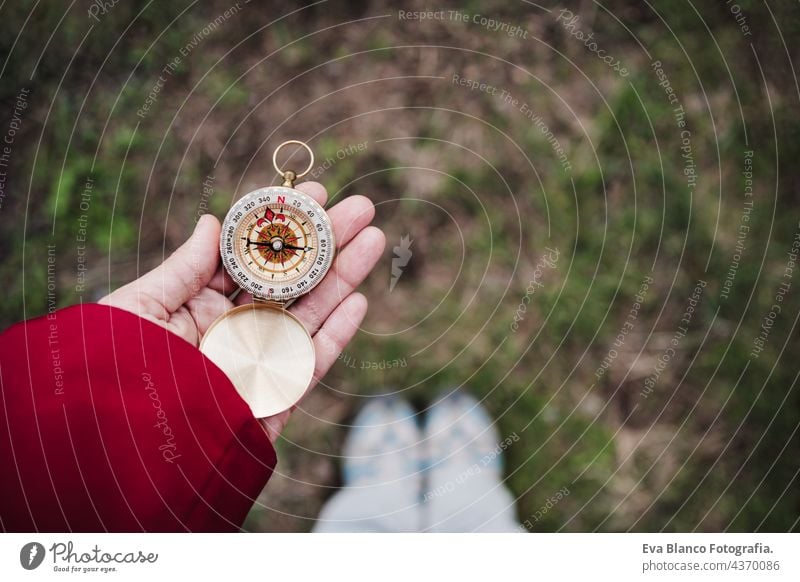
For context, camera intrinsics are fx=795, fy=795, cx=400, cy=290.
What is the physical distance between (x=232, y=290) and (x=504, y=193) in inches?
40.5

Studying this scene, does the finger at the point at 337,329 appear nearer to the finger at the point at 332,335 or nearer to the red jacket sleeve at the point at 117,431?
the finger at the point at 332,335

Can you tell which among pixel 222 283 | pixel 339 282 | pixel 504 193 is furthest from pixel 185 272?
pixel 504 193

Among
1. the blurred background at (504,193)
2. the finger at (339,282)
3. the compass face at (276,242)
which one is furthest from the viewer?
the blurred background at (504,193)

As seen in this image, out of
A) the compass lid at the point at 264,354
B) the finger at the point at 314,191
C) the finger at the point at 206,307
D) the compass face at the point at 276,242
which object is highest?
the finger at the point at 314,191

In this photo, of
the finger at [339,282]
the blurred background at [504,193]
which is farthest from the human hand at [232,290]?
the blurred background at [504,193]

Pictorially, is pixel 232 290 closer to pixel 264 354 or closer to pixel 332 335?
pixel 264 354

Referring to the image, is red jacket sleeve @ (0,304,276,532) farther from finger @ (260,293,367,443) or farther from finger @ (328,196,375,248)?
finger @ (328,196,375,248)

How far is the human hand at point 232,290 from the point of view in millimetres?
2256

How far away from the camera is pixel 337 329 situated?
7.83 ft

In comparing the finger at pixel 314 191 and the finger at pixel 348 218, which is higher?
the finger at pixel 314 191

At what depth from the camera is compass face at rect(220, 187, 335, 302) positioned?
7.29ft

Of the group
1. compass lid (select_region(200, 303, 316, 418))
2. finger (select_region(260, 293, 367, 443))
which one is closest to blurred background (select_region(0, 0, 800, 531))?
finger (select_region(260, 293, 367, 443))

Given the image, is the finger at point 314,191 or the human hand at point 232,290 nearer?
the human hand at point 232,290

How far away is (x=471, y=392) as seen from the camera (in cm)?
279
